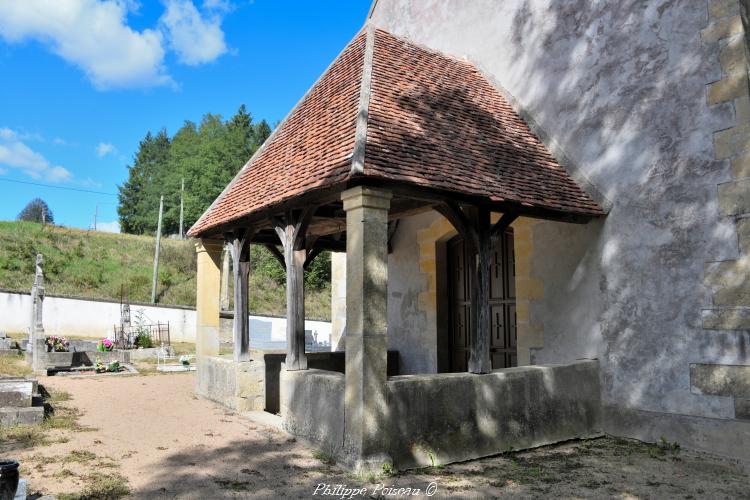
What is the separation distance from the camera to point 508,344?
8141 mm

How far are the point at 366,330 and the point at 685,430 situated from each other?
11.9 ft

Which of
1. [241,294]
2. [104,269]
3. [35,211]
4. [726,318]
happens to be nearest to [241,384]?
[241,294]

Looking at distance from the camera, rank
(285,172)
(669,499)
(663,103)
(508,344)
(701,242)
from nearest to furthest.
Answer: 1. (669,499)
2. (701,242)
3. (663,103)
4. (285,172)
5. (508,344)

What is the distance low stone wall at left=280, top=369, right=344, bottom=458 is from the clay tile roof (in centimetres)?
195

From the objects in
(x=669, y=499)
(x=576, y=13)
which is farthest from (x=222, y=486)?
(x=576, y=13)

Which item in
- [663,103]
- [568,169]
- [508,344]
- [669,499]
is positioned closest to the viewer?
[669,499]

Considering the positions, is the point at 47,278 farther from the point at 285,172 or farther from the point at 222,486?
the point at 222,486

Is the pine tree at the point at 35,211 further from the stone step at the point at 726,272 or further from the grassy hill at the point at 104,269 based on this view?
the stone step at the point at 726,272

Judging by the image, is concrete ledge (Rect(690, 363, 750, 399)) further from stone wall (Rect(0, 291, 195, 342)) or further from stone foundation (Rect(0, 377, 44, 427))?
stone wall (Rect(0, 291, 195, 342))

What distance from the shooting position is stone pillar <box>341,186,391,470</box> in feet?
16.0

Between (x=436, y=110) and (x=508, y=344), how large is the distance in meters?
3.57

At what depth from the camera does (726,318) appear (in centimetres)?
559

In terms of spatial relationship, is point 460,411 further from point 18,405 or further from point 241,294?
point 18,405

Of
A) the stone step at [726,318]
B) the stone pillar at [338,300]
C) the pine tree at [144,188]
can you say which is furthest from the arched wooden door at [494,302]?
the pine tree at [144,188]
